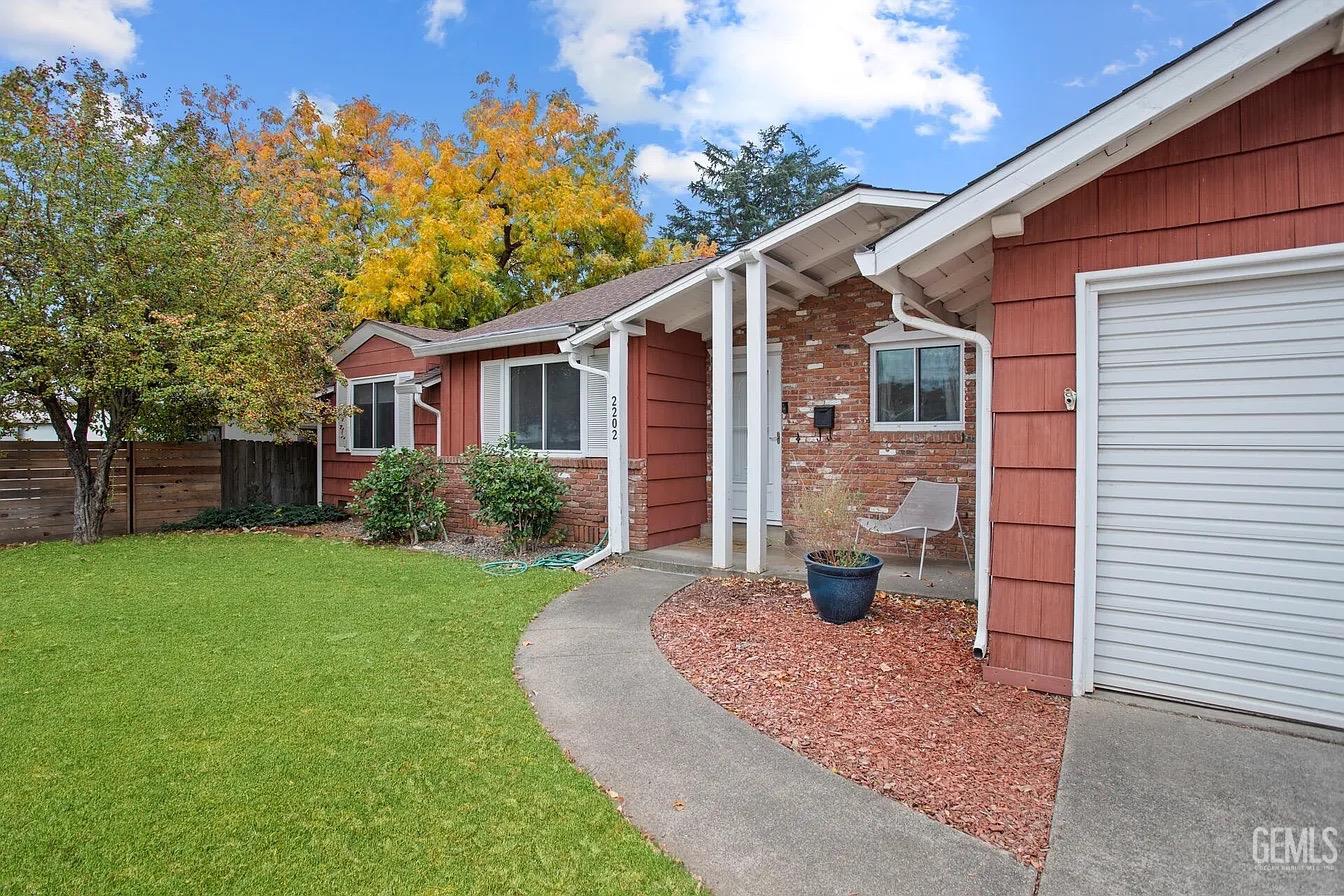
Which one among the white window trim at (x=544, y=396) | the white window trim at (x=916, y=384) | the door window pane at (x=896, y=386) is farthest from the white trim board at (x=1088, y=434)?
the white window trim at (x=544, y=396)

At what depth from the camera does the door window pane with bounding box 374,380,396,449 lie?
36.5 ft

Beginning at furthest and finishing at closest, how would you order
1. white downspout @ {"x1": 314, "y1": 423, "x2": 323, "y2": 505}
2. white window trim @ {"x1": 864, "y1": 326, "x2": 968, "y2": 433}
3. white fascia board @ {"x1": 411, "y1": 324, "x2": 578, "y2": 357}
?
white downspout @ {"x1": 314, "y1": 423, "x2": 323, "y2": 505}, white fascia board @ {"x1": 411, "y1": 324, "x2": 578, "y2": 357}, white window trim @ {"x1": 864, "y1": 326, "x2": 968, "y2": 433}

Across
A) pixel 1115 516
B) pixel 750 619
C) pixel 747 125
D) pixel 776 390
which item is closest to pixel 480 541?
pixel 776 390

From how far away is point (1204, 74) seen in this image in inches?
115

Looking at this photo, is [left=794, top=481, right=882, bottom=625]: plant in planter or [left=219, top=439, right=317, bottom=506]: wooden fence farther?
[left=219, top=439, right=317, bottom=506]: wooden fence

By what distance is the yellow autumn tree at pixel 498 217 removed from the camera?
50.3 ft

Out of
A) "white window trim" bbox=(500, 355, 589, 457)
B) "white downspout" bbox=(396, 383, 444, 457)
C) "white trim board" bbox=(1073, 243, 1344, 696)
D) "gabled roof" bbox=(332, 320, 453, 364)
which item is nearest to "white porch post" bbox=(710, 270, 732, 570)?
"white window trim" bbox=(500, 355, 589, 457)

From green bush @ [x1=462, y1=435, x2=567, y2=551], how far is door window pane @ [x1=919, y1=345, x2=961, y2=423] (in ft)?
14.2

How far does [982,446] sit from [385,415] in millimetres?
9902

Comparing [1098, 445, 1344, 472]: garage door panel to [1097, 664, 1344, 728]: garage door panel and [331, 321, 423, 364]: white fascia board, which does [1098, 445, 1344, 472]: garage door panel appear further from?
[331, 321, 423, 364]: white fascia board

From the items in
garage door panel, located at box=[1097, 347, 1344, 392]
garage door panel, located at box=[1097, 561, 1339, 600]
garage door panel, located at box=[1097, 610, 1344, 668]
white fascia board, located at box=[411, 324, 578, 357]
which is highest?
white fascia board, located at box=[411, 324, 578, 357]

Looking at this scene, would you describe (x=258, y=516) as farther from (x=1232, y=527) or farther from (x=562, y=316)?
(x=1232, y=527)

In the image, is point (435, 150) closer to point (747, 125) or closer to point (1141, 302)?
point (747, 125)

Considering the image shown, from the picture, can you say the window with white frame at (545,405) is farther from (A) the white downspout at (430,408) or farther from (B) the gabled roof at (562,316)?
(A) the white downspout at (430,408)
